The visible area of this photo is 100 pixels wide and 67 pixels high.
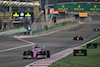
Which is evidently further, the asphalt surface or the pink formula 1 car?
the pink formula 1 car

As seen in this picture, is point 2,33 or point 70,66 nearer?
point 70,66

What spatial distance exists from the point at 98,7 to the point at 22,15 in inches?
1013

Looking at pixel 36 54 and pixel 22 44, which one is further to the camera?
pixel 22 44

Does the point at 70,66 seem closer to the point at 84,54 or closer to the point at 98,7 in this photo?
the point at 84,54

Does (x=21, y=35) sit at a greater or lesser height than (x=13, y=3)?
lesser

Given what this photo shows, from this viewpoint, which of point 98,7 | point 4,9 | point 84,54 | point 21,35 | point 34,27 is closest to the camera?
point 84,54

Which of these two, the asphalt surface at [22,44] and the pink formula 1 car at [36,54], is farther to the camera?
the pink formula 1 car at [36,54]

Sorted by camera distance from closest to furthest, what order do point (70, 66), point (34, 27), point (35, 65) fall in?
point (70, 66) → point (35, 65) → point (34, 27)

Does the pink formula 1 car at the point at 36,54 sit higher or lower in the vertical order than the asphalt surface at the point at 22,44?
higher

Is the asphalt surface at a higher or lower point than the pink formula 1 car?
lower

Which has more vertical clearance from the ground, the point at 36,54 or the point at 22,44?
the point at 36,54

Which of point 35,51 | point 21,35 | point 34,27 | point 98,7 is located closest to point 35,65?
point 35,51

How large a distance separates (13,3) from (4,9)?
12.8 metres

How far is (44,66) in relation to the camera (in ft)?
63.3
